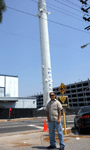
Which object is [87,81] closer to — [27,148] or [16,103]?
[16,103]

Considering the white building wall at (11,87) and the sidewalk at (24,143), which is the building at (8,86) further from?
the sidewalk at (24,143)

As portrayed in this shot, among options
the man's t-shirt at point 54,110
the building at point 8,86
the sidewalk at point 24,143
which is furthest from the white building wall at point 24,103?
the man's t-shirt at point 54,110

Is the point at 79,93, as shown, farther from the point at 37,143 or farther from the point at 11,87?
the point at 37,143

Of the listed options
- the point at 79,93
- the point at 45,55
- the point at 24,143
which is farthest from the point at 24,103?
the point at 79,93

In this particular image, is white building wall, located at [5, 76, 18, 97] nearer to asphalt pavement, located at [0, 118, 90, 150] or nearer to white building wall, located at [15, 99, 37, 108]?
white building wall, located at [15, 99, 37, 108]

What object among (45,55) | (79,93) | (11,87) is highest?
(45,55)

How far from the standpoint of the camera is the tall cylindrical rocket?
3888 centimetres

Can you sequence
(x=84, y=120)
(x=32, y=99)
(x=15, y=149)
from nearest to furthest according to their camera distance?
(x=15, y=149) < (x=84, y=120) < (x=32, y=99)

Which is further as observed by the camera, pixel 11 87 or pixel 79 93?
pixel 79 93

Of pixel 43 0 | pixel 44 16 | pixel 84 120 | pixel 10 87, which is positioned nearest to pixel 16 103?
pixel 10 87

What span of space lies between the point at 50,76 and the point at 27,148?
109 ft

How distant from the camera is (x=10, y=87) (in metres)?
52.2

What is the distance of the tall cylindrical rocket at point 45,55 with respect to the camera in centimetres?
3888

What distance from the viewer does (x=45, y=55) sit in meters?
40.0
